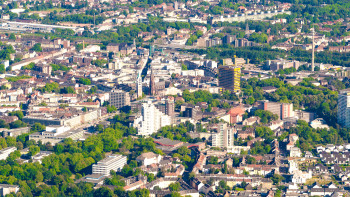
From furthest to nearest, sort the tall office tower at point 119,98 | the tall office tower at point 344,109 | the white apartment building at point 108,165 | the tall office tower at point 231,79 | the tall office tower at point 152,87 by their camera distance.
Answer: the tall office tower at point 231,79 < the tall office tower at point 152,87 < the tall office tower at point 119,98 < the tall office tower at point 344,109 < the white apartment building at point 108,165

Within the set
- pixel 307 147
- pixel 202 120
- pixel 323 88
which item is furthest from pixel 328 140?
pixel 323 88

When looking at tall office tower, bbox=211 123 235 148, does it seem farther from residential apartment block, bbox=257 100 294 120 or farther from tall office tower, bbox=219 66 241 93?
tall office tower, bbox=219 66 241 93

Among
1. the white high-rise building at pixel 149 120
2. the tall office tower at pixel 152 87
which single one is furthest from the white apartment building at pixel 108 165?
the tall office tower at pixel 152 87

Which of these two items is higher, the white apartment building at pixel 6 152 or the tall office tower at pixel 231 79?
the tall office tower at pixel 231 79

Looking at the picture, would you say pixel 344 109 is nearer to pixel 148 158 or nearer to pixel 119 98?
pixel 119 98

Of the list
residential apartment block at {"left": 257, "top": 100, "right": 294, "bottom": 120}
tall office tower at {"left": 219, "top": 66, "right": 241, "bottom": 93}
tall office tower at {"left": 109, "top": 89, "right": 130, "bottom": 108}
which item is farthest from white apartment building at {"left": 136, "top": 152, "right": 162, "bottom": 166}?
A: tall office tower at {"left": 219, "top": 66, "right": 241, "bottom": 93}

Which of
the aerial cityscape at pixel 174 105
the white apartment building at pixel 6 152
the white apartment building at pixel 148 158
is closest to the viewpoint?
the aerial cityscape at pixel 174 105

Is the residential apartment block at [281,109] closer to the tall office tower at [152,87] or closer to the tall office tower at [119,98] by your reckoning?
the tall office tower at [152,87]

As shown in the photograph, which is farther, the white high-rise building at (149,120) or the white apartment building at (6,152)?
the white high-rise building at (149,120)

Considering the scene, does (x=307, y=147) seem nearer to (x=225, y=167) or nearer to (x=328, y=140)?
(x=328, y=140)
